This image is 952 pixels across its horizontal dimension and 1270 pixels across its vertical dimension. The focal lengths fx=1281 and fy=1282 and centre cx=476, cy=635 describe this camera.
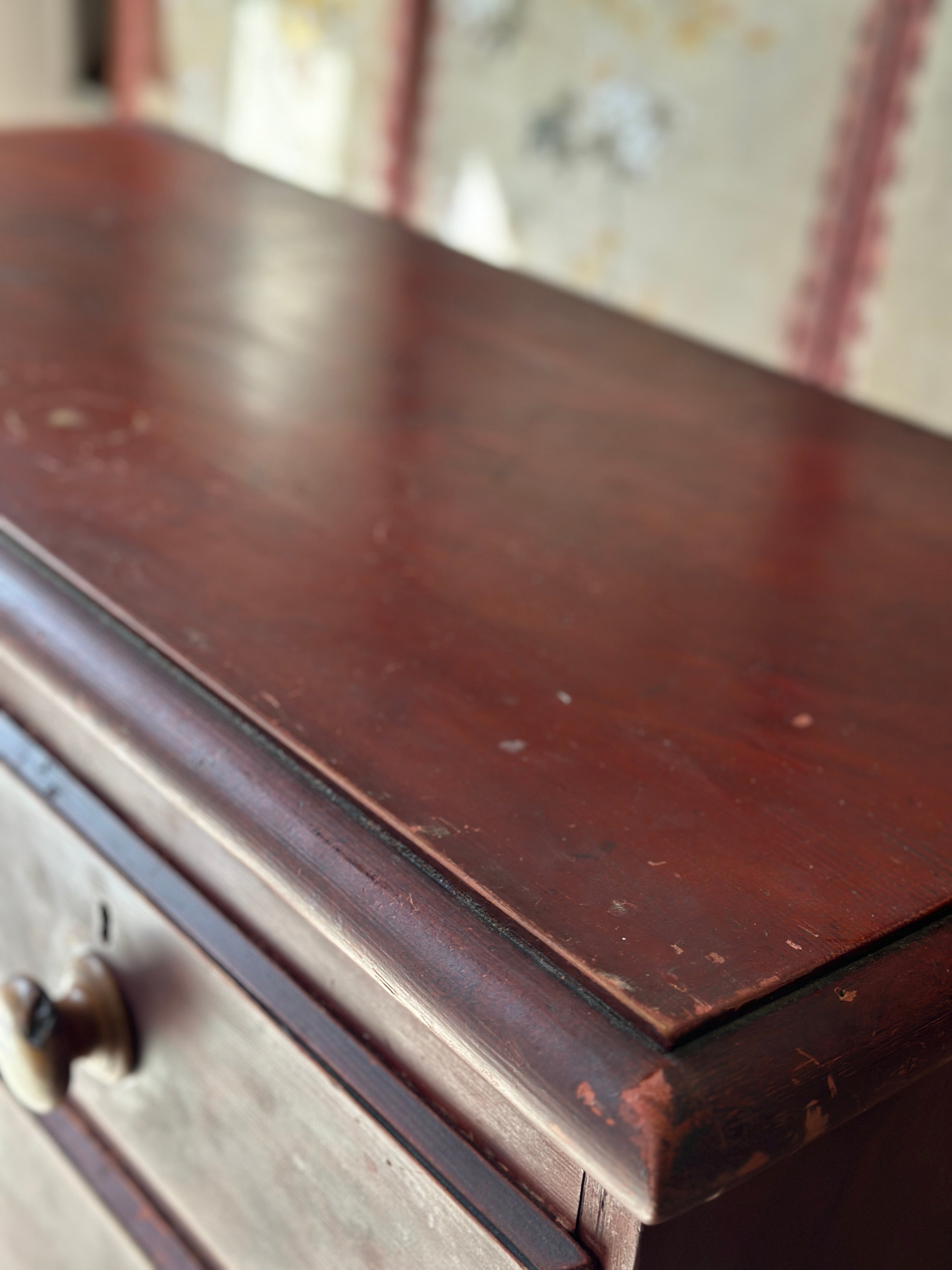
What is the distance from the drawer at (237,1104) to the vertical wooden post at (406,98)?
1.94 metres

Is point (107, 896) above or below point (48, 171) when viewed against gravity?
below

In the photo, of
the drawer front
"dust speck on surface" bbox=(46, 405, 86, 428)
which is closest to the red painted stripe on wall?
"dust speck on surface" bbox=(46, 405, 86, 428)

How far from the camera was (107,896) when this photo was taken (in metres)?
0.45

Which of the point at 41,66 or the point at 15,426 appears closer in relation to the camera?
the point at 15,426

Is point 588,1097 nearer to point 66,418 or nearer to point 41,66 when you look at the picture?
point 66,418

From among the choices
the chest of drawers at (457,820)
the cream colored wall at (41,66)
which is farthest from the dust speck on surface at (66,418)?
the cream colored wall at (41,66)

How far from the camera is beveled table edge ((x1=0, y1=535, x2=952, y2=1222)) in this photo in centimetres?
27

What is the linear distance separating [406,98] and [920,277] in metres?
1.00

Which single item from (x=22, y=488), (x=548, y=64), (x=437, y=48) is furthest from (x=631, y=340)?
(x=437, y=48)

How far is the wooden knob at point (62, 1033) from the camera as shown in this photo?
0.40 m

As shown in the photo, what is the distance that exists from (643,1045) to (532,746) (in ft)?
0.38

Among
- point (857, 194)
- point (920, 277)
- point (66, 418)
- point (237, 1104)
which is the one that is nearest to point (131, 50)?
point (857, 194)

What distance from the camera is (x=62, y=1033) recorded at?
41 centimetres

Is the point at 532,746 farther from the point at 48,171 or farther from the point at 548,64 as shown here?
the point at 548,64
